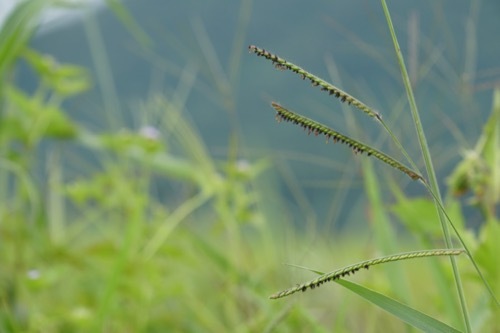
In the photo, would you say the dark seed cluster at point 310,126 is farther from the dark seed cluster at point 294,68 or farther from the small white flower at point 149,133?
the small white flower at point 149,133

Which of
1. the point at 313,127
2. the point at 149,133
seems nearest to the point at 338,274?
the point at 313,127

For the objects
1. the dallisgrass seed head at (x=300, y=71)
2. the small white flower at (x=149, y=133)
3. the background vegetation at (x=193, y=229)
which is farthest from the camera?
the small white flower at (x=149, y=133)

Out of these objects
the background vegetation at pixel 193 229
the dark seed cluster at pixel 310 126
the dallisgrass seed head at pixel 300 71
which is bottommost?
the background vegetation at pixel 193 229

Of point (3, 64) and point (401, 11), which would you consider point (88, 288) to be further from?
point (401, 11)

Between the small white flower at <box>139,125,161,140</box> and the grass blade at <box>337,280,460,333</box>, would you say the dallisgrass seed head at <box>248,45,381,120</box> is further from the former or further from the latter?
the small white flower at <box>139,125,161,140</box>

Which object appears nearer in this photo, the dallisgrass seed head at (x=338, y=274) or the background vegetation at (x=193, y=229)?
the dallisgrass seed head at (x=338, y=274)

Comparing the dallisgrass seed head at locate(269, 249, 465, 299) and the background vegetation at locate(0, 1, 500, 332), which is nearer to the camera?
the dallisgrass seed head at locate(269, 249, 465, 299)

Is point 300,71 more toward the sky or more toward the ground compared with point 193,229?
more toward the sky

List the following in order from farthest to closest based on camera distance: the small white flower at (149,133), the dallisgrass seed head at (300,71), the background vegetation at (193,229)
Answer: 1. the small white flower at (149,133)
2. the background vegetation at (193,229)
3. the dallisgrass seed head at (300,71)

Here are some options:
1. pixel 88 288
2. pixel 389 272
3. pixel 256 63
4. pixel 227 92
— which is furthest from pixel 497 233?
pixel 256 63

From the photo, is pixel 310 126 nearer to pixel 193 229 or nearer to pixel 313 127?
pixel 313 127

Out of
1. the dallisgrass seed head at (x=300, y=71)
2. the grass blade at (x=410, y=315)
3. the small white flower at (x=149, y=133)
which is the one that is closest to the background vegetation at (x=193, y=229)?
the small white flower at (x=149, y=133)

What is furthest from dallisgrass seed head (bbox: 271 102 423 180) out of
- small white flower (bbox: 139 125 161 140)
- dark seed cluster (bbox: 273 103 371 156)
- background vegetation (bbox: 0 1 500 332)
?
small white flower (bbox: 139 125 161 140)

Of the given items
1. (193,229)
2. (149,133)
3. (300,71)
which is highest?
(300,71)
